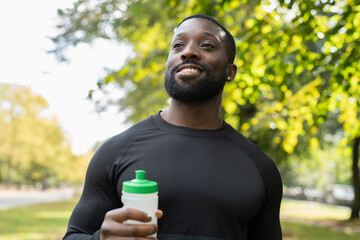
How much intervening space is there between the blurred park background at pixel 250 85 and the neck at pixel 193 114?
7.59 ft

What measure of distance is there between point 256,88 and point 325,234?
40.7ft

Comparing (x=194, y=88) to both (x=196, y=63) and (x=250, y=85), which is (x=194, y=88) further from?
(x=250, y=85)

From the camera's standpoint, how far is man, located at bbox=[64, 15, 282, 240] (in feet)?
6.72

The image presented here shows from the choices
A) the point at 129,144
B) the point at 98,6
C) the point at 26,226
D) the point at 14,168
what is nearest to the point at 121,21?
the point at 98,6

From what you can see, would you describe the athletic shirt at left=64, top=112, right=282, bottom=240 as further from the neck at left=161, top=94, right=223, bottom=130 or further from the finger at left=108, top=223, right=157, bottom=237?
the finger at left=108, top=223, right=157, bottom=237

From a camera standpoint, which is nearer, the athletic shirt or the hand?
the hand

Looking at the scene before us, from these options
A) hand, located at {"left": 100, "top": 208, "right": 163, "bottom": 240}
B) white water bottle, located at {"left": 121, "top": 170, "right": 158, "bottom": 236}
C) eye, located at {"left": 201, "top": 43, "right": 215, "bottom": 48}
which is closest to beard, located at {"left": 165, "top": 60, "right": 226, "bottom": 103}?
eye, located at {"left": 201, "top": 43, "right": 215, "bottom": 48}

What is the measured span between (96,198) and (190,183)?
504 millimetres

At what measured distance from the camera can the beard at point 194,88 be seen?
225 centimetres

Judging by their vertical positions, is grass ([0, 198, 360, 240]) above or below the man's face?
below

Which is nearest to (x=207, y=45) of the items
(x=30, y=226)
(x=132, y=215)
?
(x=132, y=215)

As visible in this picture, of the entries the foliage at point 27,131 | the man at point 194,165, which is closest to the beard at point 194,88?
the man at point 194,165

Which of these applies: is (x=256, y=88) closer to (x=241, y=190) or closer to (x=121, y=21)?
(x=241, y=190)

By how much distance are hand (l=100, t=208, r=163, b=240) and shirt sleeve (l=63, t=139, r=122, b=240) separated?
48 centimetres
